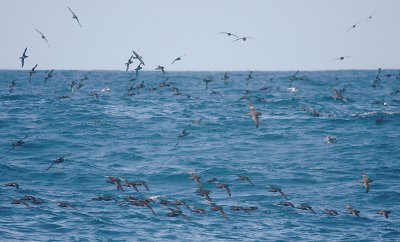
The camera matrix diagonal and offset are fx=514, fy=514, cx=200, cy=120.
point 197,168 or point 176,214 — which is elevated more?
point 197,168

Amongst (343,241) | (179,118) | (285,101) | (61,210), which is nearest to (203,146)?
(179,118)

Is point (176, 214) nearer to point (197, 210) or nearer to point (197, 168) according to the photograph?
point (197, 210)

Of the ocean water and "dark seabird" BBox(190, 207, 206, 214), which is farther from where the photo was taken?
"dark seabird" BBox(190, 207, 206, 214)

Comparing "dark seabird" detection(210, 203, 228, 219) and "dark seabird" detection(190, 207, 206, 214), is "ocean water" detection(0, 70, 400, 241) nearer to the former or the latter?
"dark seabird" detection(210, 203, 228, 219)

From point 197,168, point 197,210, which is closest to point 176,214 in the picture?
point 197,210

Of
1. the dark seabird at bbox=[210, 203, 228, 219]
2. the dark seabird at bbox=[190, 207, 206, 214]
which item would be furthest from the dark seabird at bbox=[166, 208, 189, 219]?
the dark seabird at bbox=[210, 203, 228, 219]

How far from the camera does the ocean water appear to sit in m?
17.0

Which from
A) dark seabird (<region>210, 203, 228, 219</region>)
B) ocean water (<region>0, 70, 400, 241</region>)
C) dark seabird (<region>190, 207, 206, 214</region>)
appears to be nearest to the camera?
ocean water (<region>0, 70, 400, 241</region>)

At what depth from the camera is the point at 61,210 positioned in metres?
18.4

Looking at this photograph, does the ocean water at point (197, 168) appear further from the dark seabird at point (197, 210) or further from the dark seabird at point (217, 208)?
the dark seabird at point (197, 210)

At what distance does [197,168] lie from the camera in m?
26.5

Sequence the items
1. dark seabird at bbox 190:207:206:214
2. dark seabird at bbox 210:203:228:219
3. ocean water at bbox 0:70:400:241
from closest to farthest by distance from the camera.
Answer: ocean water at bbox 0:70:400:241 < dark seabird at bbox 210:203:228:219 < dark seabird at bbox 190:207:206:214

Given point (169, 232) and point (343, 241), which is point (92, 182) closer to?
point (169, 232)

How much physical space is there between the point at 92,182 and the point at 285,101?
32369 millimetres
